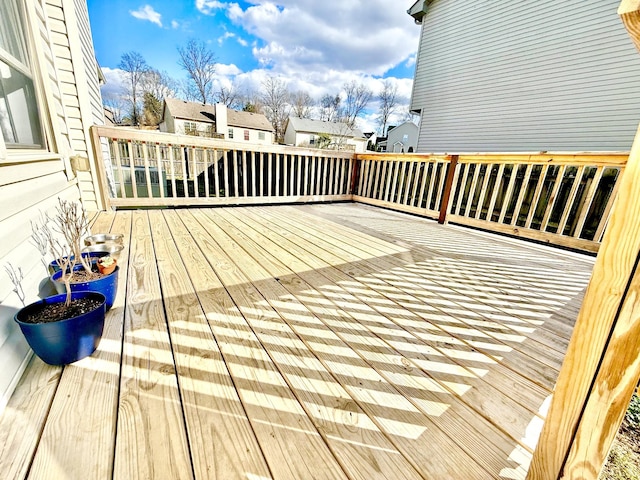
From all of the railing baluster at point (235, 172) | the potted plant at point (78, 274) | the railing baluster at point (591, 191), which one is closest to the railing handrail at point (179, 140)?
the railing baluster at point (235, 172)

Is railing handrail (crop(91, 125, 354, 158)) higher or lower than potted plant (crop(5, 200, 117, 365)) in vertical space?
higher

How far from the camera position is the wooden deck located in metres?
0.76

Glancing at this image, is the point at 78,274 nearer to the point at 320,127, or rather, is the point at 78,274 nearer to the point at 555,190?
the point at 555,190

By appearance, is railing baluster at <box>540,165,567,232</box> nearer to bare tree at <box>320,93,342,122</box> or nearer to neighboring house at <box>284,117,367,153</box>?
neighboring house at <box>284,117,367,153</box>

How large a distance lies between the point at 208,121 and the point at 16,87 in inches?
810

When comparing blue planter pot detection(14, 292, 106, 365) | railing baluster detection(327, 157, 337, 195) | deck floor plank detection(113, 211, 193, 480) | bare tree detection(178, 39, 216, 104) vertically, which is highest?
bare tree detection(178, 39, 216, 104)

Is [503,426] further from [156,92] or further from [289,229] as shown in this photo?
[156,92]

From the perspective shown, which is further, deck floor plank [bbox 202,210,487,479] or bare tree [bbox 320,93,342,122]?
bare tree [bbox 320,93,342,122]

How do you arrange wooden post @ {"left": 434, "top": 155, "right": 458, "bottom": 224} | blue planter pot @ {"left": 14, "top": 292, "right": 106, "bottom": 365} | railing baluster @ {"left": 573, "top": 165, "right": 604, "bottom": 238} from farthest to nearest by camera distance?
wooden post @ {"left": 434, "top": 155, "right": 458, "bottom": 224} → railing baluster @ {"left": 573, "top": 165, "right": 604, "bottom": 238} → blue planter pot @ {"left": 14, "top": 292, "right": 106, "bottom": 365}

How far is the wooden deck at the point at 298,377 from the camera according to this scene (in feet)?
2.51

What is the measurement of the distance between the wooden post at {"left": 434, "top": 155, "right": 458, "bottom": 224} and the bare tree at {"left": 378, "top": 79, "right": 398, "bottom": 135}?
26.6m

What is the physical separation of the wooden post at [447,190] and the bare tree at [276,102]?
2461cm

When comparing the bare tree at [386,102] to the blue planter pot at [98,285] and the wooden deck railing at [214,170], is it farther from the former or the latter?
the blue planter pot at [98,285]

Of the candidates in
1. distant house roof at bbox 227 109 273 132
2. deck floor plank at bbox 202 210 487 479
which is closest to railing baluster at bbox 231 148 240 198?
deck floor plank at bbox 202 210 487 479
